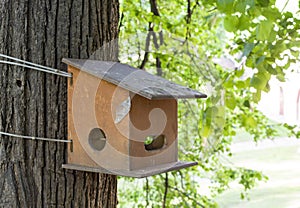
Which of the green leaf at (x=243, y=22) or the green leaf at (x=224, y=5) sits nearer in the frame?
the green leaf at (x=224, y=5)

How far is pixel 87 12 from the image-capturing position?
1.14 m

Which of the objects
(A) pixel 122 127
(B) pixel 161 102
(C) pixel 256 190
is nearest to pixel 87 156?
(A) pixel 122 127

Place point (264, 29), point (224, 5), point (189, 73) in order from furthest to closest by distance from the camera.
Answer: point (189, 73) → point (264, 29) → point (224, 5)

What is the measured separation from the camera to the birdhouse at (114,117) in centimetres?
102

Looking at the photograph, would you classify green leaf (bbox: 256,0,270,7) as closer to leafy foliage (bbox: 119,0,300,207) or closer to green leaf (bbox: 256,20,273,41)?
green leaf (bbox: 256,20,273,41)

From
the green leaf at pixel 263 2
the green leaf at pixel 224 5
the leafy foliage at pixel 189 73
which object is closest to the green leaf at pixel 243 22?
the green leaf at pixel 263 2

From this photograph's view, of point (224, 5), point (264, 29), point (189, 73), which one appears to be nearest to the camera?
point (224, 5)

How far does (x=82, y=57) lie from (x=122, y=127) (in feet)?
0.69

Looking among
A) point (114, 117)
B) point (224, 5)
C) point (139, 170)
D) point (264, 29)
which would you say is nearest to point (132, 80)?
point (114, 117)

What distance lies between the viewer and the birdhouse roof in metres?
0.99

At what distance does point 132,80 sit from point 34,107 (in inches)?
9.1

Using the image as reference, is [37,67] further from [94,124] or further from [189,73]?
[189,73]

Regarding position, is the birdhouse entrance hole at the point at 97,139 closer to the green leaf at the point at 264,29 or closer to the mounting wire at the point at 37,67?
the mounting wire at the point at 37,67

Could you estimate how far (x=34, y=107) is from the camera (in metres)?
1.09
